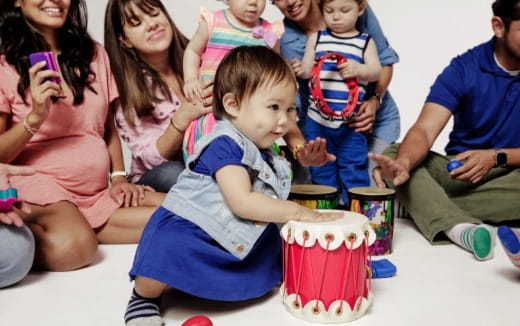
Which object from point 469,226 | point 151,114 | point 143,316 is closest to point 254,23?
point 151,114

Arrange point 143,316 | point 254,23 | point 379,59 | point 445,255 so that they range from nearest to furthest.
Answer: point 143,316
point 445,255
point 254,23
point 379,59

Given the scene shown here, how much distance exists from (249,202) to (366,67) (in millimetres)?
1113

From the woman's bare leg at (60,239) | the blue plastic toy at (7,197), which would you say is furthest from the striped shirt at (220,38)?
the blue plastic toy at (7,197)

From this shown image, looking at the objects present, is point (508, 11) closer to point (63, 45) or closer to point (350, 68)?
point (350, 68)

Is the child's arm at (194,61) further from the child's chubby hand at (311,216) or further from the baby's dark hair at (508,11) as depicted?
the baby's dark hair at (508,11)

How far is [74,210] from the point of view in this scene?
2.24m

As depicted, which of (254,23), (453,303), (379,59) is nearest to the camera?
(453,303)

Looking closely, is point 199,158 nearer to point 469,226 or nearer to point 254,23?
point 254,23

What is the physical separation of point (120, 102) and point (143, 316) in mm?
1024

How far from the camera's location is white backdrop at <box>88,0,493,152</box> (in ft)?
13.0

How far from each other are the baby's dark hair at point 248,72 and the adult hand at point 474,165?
0.87m

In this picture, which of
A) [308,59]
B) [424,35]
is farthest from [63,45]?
[424,35]

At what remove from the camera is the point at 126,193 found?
7.88 feet

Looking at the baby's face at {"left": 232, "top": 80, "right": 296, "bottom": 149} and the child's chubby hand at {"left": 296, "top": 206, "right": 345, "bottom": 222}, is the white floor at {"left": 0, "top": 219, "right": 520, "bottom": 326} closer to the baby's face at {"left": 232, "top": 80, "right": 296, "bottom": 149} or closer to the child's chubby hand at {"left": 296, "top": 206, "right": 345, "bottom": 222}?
the child's chubby hand at {"left": 296, "top": 206, "right": 345, "bottom": 222}
